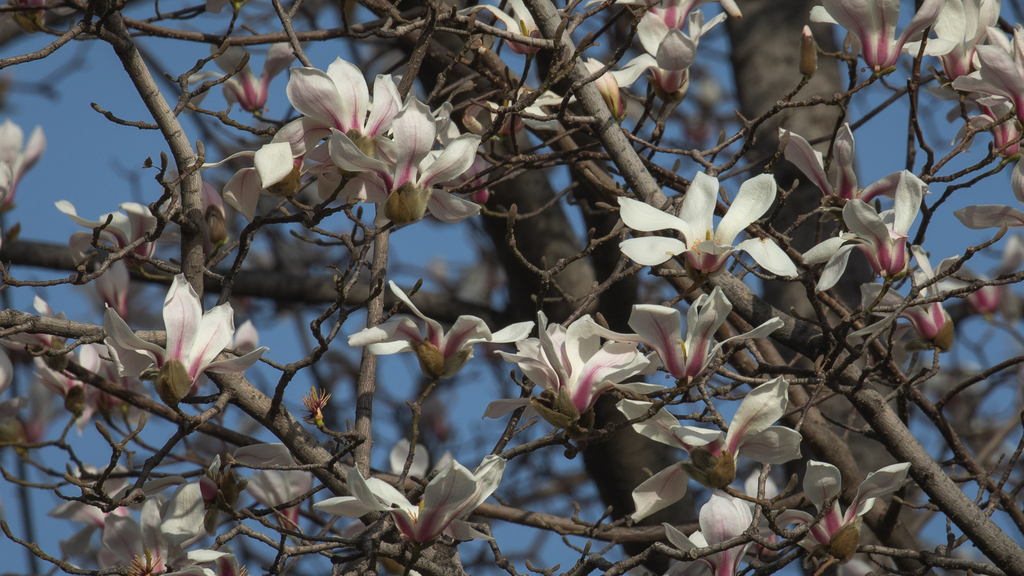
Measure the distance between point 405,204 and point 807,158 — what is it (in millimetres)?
624

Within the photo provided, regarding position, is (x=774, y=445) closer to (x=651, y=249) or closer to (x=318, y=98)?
(x=651, y=249)

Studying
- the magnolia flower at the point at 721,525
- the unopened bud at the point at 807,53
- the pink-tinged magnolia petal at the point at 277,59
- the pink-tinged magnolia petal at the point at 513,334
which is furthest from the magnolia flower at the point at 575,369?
the pink-tinged magnolia petal at the point at 277,59

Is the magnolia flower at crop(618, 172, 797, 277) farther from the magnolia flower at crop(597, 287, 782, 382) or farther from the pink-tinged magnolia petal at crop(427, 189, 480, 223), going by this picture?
the pink-tinged magnolia petal at crop(427, 189, 480, 223)

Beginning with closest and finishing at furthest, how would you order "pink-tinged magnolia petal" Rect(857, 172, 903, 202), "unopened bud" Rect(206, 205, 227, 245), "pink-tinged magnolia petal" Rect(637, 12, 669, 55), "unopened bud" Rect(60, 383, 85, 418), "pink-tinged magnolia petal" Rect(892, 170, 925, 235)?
"pink-tinged magnolia petal" Rect(892, 170, 925, 235)
"pink-tinged magnolia petal" Rect(857, 172, 903, 202)
"unopened bud" Rect(206, 205, 227, 245)
"pink-tinged magnolia petal" Rect(637, 12, 669, 55)
"unopened bud" Rect(60, 383, 85, 418)

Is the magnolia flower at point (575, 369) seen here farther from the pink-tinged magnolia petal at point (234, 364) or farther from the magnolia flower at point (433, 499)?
the pink-tinged magnolia petal at point (234, 364)

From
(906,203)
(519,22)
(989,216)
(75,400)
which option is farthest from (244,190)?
(989,216)

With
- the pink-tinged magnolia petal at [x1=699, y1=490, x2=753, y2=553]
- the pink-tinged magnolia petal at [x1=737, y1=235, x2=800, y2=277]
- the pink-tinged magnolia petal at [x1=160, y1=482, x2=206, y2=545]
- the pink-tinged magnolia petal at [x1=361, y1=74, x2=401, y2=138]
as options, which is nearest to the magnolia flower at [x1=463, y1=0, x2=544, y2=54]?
the pink-tinged magnolia petal at [x1=361, y1=74, x2=401, y2=138]

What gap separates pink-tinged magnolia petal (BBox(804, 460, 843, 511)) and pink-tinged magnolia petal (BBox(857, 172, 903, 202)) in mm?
423

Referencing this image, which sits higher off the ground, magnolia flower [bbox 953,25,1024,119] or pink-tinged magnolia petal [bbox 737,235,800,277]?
magnolia flower [bbox 953,25,1024,119]

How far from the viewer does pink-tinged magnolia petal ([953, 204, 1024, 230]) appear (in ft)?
4.44

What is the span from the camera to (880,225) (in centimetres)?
113

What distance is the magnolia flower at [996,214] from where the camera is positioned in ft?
4.30

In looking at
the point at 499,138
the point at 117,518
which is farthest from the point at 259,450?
the point at 499,138

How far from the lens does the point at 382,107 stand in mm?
1158
